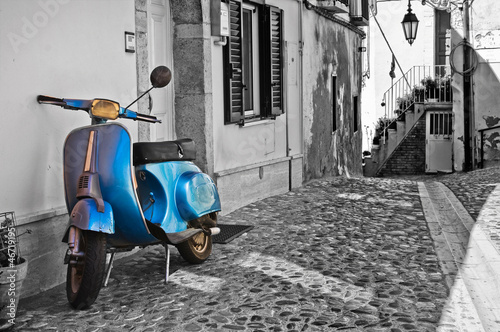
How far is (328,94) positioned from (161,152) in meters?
9.11

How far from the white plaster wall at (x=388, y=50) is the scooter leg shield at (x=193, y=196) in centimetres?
2028

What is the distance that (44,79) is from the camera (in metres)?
5.43

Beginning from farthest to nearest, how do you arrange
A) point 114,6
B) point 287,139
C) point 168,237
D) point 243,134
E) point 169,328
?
point 287,139 < point 243,134 < point 114,6 < point 168,237 < point 169,328

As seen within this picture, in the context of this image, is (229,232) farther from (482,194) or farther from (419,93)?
(419,93)

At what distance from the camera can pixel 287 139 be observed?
11.2 metres

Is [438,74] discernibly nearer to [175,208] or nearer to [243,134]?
[243,134]

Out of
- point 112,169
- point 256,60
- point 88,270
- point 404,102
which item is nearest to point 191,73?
point 256,60

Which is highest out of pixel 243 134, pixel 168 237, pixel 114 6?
pixel 114 6

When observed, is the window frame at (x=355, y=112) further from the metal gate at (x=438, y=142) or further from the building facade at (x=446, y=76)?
the metal gate at (x=438, y=142)

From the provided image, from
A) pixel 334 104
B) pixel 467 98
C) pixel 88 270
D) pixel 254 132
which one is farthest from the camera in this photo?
pixel 467 98

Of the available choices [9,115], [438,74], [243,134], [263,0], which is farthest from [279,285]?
[438,74]

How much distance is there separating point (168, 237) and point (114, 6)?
2.25m

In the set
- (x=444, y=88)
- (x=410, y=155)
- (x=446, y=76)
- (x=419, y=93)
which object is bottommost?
(x=410, y=155)

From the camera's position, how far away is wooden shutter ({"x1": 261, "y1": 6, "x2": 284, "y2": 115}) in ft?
33.7
